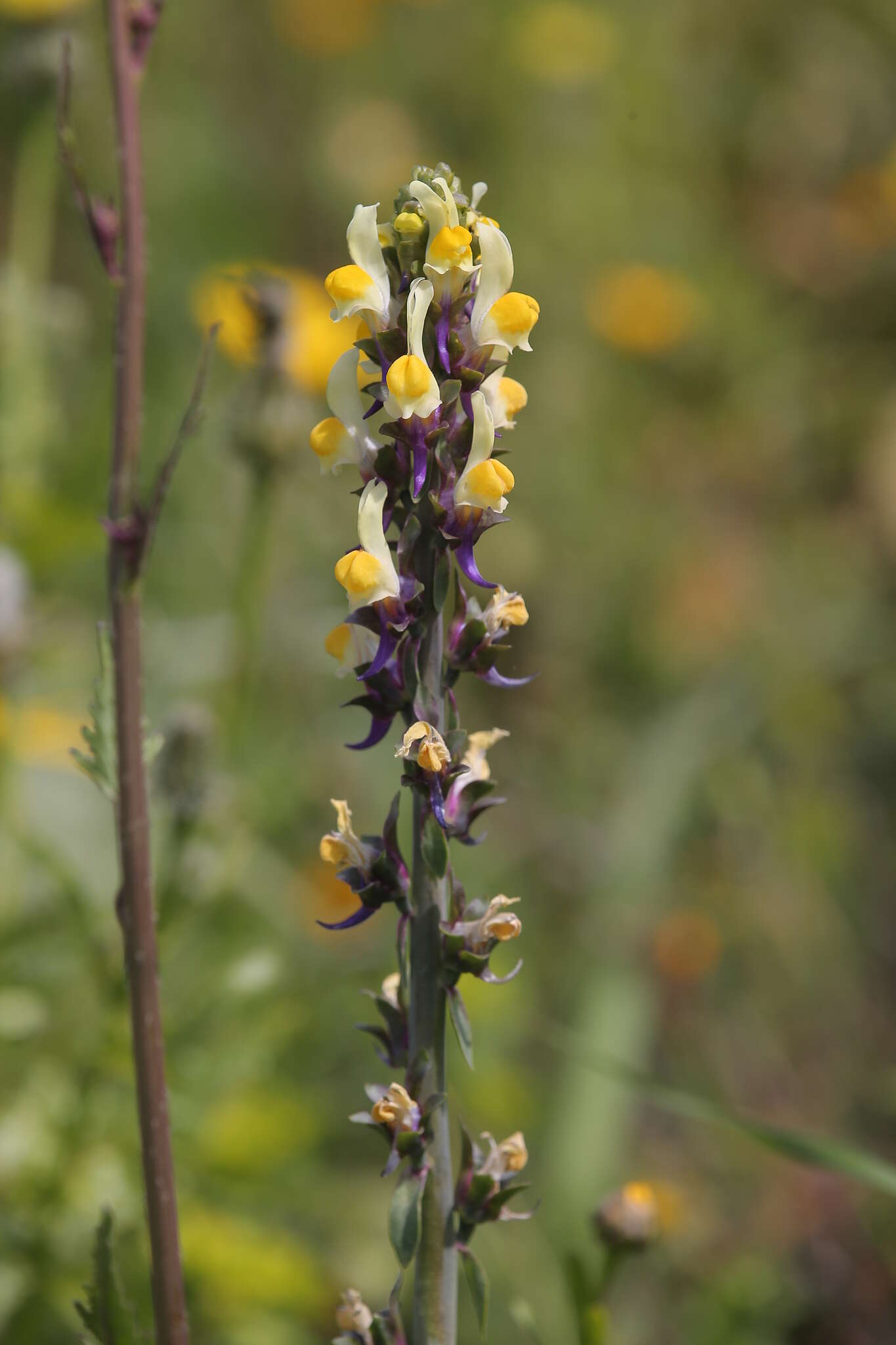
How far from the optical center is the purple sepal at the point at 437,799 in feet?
3.36

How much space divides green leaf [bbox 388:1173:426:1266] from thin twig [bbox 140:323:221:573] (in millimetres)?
576

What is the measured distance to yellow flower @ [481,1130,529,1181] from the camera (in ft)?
3.70

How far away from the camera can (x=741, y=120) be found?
5.81 m

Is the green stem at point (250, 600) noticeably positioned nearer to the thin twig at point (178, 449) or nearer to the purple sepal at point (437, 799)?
the thin twig at point (178, 449)

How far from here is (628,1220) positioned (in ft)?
4.92

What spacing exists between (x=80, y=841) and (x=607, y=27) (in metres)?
4.94

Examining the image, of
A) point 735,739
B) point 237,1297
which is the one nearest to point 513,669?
point 735,739

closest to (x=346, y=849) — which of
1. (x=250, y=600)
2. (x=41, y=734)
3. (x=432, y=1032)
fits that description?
(x=432, y=1032)

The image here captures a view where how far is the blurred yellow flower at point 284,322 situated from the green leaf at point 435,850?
4.12 feet

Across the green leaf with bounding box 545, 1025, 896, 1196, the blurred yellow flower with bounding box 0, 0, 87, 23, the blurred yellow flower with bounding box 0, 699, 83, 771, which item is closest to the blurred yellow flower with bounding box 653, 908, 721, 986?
the blurred yellow flower with bounding box 0, 699, 83, 771

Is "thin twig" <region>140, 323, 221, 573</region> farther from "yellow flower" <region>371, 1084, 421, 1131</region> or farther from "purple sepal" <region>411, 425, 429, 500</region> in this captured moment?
"yellow flower" <region>371, 1084, 421, 1131</region>


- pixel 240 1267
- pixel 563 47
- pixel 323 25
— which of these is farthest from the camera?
pixel 323 25

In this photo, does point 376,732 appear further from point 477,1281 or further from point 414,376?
point 477,1281

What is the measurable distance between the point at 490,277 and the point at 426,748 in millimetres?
413
